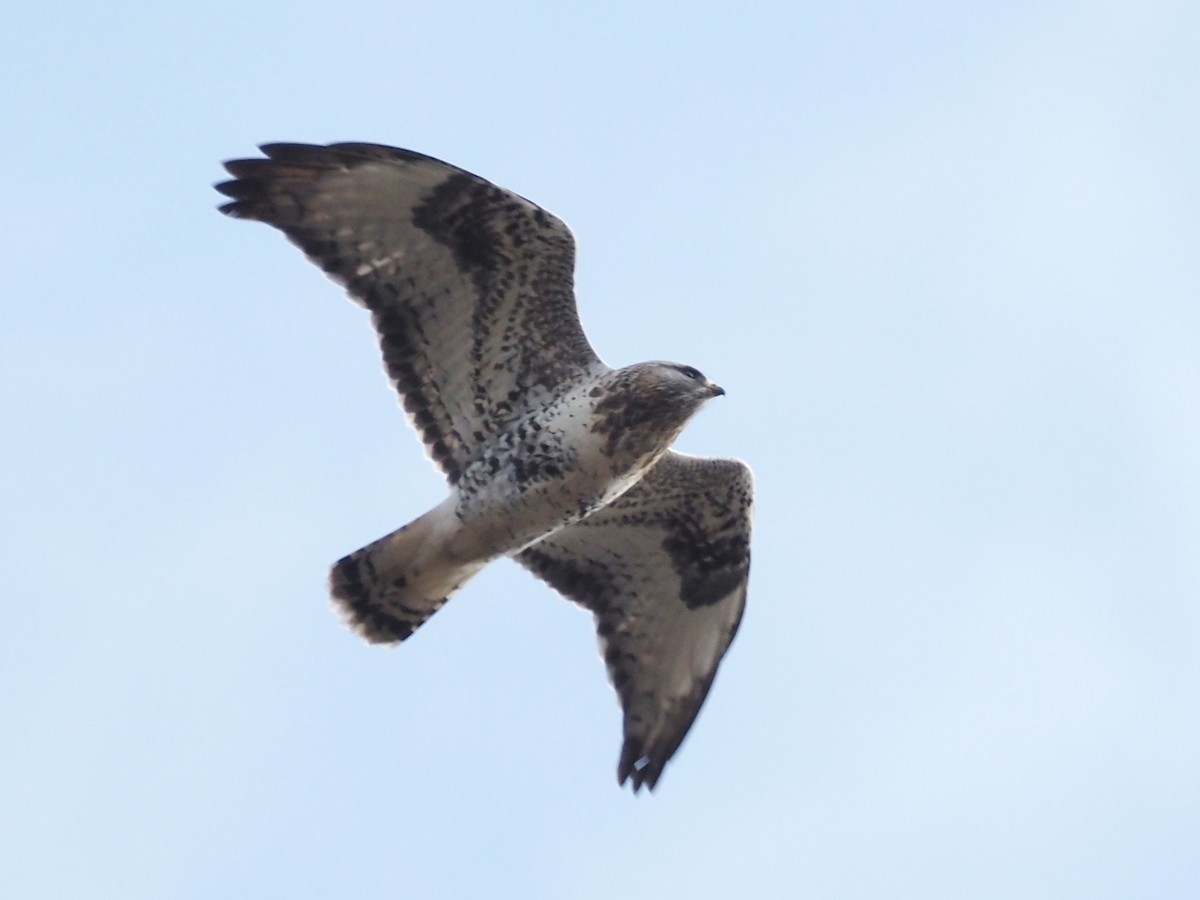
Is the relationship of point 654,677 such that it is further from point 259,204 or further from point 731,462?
point 259,204

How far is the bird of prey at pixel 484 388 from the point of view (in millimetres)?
11508

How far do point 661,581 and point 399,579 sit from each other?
148 centimetres

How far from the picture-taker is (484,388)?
39.2 feet

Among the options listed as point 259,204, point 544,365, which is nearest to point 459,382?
point 544,365

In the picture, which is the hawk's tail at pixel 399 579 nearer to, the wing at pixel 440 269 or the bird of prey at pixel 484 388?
the bird of prey at pixel 484 388

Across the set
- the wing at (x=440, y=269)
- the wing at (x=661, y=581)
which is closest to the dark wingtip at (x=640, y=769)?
the wing at (x=661, y=581)

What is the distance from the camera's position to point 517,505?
11602 mm

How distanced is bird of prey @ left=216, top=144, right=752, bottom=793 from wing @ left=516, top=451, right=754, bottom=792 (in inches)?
0.6

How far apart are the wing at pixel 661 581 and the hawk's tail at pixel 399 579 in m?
0.85

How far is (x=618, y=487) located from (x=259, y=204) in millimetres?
2199

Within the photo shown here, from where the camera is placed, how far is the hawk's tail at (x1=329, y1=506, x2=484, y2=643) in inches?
462

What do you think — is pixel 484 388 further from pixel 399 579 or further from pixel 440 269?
pixel 399 579

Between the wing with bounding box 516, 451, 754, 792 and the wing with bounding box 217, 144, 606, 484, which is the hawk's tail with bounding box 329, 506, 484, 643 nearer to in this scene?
the wing with bounding box 217, 144, 606, 484

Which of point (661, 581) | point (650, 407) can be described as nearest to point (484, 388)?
point (650, 407)
